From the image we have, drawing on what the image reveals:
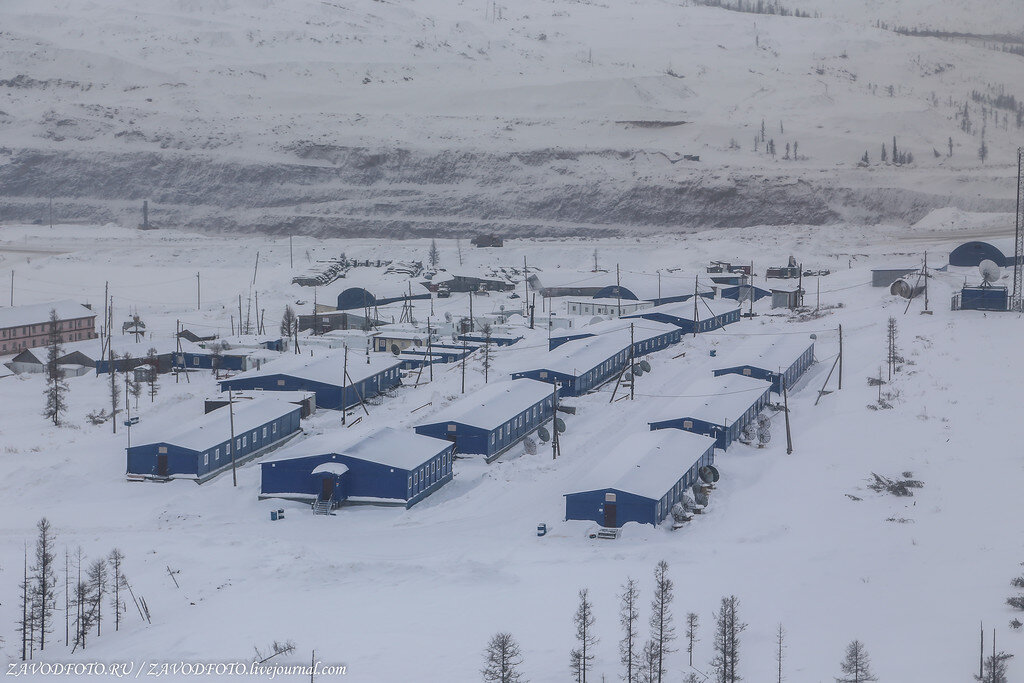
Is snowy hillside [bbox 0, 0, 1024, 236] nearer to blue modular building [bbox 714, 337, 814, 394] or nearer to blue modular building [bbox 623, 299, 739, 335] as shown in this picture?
blue modular building [bbox 623, 299, 739, 335]

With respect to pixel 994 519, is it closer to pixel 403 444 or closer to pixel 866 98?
pixel 403 444

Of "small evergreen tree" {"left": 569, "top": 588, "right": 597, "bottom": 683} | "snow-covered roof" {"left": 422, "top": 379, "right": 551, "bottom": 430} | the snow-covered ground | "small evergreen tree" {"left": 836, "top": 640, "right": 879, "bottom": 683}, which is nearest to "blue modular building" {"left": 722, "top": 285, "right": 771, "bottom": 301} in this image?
the snow-covered ground

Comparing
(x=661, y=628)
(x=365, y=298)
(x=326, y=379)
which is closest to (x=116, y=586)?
(x=661, y=628)

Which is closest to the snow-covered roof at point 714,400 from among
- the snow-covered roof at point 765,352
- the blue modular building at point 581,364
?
the snow-covered roof at point 765,352

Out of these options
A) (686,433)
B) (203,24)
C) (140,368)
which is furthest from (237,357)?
(203,24)

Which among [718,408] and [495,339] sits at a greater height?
[495,339]

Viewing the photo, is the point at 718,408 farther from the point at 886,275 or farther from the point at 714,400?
the point at 886,275
